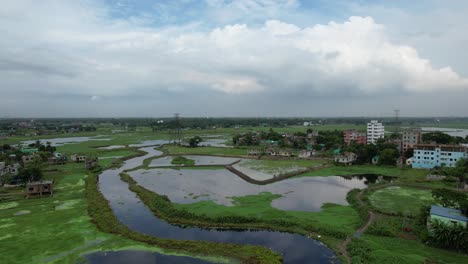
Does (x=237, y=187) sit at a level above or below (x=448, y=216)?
below

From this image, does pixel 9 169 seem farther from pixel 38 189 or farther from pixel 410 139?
pixel 410 139

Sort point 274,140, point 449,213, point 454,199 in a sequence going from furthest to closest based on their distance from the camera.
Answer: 1. point 274,140
2. point 454,199
3. point 449,213

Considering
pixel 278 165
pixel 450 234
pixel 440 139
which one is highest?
pixel 440 139

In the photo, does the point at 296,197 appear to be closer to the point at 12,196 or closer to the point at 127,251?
the point at 127,251

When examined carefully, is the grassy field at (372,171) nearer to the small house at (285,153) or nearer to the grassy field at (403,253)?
the small house at (285,153)

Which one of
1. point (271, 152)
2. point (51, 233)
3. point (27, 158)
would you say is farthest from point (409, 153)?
point (27, 158)

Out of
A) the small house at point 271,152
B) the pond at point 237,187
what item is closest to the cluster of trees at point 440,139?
the small house at point 271,152
